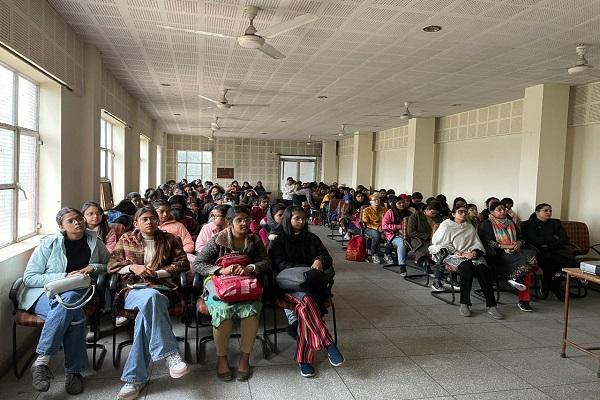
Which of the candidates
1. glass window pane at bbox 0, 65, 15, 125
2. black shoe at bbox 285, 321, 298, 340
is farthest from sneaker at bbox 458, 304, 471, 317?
glass window pane at bbox 0, 65, 15, 125

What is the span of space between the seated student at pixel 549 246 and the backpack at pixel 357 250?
2539 millimetres

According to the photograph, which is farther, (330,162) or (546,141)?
(330,162)

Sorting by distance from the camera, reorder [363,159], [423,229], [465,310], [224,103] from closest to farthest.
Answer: [465,310], [423,229], [224,103], [363,159]

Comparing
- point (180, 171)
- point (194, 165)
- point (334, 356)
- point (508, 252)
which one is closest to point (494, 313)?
point (508, 252)

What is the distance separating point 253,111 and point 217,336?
8315mm

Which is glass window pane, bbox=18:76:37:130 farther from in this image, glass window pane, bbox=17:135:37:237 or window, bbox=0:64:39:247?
glass window pane, bbox=17:135:37:237

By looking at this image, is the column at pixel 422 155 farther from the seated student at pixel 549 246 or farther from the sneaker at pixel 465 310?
the sneaker at pixel 465 310

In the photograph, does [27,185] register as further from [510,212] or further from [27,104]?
[510,212]

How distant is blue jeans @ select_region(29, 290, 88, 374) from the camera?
110 inches

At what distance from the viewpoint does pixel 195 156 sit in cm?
1862

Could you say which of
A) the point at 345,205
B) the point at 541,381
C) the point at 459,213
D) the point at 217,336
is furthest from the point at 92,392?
the point at 345,205

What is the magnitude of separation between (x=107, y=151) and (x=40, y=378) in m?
5.56

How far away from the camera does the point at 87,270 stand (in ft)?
10.3

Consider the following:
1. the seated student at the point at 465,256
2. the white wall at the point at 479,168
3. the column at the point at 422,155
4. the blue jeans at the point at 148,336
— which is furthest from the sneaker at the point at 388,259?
the blue jeans at the point at 148,336
